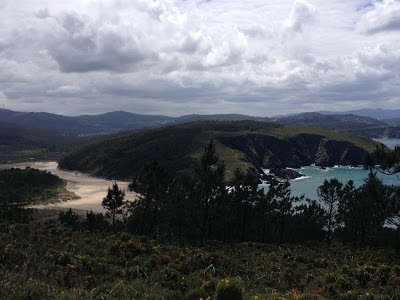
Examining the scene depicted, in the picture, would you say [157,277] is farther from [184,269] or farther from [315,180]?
[315,180]

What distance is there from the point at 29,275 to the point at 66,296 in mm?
5421

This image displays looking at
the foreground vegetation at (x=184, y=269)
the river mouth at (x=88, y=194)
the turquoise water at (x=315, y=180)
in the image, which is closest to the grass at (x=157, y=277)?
the foreground vegetation at (x=184, y=269)

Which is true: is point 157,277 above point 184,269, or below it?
above

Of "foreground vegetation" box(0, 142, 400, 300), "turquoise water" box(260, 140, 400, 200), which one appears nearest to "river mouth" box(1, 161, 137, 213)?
"foreground vegetation" box(0, 142, 400, 300)

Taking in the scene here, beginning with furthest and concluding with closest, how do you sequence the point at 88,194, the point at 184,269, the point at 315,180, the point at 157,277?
the point at 315,180 → the point at 88,194 → the point at 184,269 → the point at 157,277

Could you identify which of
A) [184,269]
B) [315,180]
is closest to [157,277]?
[184,269]

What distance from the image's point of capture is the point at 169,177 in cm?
4450

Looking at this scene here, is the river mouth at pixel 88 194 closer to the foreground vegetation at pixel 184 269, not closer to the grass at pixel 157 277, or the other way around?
the foreground vegetation at pixel 184 269

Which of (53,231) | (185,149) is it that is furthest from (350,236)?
(185,149)

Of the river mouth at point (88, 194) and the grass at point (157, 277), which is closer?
the grass at point (157, 277)

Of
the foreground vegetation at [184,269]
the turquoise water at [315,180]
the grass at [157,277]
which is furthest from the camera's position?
the turquoise water at [315,180]

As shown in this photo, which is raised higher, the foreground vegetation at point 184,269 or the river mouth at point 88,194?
the foreground vegetation at point 184,269

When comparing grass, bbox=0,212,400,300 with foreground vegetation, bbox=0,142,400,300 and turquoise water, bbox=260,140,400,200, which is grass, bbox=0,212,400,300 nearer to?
foreground vegetation, bbox=0,142,400,300

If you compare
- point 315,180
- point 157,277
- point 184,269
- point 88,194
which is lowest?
point 88,194
